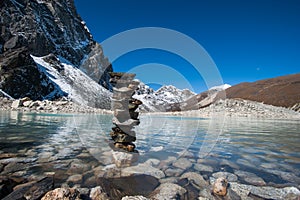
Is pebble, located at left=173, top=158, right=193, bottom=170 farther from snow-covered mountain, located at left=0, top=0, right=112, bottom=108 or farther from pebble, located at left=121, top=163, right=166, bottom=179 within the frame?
snow-covered mountain, located at left=0, top=0, right=112, bottom=108

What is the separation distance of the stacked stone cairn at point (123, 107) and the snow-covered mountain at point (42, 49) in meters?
9.88

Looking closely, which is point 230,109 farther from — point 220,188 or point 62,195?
point 62,195

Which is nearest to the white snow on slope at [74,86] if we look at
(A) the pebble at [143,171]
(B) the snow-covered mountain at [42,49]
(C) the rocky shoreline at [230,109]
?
(B) the snow-covered mountain at [42,49]

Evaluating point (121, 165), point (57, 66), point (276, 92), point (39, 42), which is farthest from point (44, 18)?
point (121, 165)

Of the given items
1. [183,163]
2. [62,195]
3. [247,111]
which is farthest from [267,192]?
[247,111]

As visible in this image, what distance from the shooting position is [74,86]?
4011 inches

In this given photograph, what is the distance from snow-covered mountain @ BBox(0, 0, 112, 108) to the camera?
244 feet

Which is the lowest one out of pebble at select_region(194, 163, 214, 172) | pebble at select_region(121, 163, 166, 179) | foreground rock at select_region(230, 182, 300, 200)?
foreground rock at select_region(230, 182, 300, 200)

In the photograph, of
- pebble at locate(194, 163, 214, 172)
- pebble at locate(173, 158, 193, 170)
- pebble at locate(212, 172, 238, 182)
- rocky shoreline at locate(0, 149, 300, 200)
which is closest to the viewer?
rocky shoreline at locate(0, 149, 300, 200)

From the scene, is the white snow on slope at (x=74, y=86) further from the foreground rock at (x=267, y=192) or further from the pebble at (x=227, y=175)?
the foreground rock at (x=267, y=192)

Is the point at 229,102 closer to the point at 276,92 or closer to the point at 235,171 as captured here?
the point at 276,92

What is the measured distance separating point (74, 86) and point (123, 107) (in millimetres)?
104243

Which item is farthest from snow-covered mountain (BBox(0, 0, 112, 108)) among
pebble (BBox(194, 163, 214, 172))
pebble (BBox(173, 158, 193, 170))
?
pebble (BBox(194, 163, 214, 172))

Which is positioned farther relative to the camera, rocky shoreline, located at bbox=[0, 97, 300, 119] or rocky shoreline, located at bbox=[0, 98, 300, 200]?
rocky shoreline, located at bbox=[0, 97, 300, 119]
